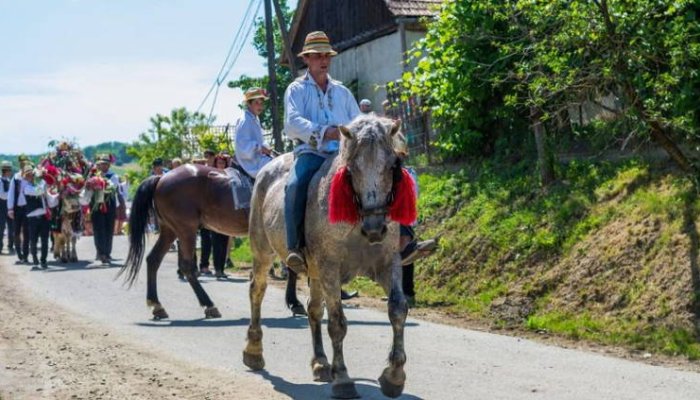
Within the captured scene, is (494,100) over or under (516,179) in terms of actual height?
over

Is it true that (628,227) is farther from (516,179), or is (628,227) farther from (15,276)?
(15,276)

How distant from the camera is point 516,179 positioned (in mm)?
17047

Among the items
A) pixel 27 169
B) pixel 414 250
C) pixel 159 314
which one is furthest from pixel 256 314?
pixel 27 169

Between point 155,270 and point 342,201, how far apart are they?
708 centimetres

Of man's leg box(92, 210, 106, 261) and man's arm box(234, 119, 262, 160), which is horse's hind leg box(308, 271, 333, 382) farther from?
man's leg box(92, 210, 106, 261)

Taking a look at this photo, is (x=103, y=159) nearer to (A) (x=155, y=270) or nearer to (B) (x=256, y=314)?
(A) (x=155, y=270)

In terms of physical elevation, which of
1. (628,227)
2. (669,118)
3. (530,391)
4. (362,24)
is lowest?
(530,391)

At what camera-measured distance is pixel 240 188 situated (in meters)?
15.0

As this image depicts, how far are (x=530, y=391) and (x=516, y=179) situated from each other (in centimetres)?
880

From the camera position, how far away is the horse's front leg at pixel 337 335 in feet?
27.2

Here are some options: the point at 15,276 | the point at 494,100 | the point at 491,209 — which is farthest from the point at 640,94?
the point at 15,276

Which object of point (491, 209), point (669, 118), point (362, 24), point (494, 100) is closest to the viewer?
point (669, 118)

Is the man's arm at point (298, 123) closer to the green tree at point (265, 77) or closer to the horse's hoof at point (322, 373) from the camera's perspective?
the horse's hoof at point (322, 373)

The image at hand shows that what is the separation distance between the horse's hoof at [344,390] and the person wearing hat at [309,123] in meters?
1.20
